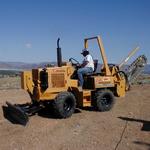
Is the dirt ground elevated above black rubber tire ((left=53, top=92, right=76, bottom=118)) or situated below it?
below

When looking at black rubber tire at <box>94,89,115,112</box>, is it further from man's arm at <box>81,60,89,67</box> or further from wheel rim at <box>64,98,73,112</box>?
wheel rim at <box>64,98,73,112</box>

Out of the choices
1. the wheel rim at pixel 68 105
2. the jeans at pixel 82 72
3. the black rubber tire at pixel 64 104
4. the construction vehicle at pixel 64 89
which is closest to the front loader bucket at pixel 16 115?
the construction vehicle at pixel 64 89

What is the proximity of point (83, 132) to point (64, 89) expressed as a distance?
2.95m

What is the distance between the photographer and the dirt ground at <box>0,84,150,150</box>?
9844mm

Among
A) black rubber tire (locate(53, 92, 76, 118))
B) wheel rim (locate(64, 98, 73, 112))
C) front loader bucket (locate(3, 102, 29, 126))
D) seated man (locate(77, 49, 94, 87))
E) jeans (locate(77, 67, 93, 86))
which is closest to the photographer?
front loader bucket (locate(3, 102, 29, 126))

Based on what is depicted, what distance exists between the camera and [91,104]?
15.0 meters

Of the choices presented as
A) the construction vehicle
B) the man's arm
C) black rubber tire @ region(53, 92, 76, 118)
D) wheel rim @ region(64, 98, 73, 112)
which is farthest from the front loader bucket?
the man's arm

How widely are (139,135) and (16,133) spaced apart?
3.39 metres

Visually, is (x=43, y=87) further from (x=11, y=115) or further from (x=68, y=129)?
(x=68, y=129)

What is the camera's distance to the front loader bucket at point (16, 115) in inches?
482

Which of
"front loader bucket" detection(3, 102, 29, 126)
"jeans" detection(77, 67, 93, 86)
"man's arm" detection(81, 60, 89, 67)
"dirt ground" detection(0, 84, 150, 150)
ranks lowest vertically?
"dirt ground" detection(0, 84, 150, 150)

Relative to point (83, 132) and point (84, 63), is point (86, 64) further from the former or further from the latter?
point (83, 132)

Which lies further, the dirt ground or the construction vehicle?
the construction vehicle

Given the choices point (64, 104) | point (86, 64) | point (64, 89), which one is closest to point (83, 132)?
point (64, 104)
